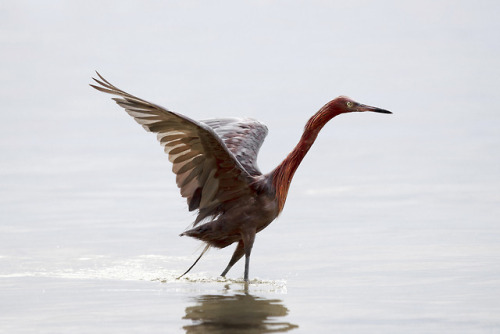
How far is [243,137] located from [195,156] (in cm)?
176

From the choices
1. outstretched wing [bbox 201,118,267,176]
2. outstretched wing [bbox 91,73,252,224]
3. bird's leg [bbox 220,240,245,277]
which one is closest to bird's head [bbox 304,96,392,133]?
outstretched wing [bbox 91,73,252,224]

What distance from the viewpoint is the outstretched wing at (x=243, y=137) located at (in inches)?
469

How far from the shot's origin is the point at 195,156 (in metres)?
10.7

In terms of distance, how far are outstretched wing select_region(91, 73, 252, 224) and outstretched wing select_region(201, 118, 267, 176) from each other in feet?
1.98

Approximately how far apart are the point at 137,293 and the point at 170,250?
2.09m

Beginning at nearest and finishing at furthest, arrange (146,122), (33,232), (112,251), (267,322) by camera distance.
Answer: (267,322) < (146,122) < (112,251) < (33,232)

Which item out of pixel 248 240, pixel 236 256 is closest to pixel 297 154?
pixel 248 240

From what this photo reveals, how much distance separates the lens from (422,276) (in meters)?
11.1

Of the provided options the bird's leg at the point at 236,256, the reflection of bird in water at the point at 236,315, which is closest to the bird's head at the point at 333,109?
the bird's leg at the point at 236,256

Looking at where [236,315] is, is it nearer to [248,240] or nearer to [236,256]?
[248,240]

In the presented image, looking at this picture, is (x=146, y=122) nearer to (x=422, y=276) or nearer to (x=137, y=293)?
(x=137, y=293)

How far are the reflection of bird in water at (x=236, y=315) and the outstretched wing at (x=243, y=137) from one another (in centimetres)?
185

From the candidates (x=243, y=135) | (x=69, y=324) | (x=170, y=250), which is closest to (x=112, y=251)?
(x=170, y=250)

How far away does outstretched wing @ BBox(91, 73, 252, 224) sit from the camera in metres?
10.1
